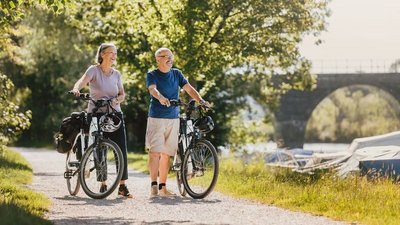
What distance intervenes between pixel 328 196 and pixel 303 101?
57073mm

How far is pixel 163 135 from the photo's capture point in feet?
31.8

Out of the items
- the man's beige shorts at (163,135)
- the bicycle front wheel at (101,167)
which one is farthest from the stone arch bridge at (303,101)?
the bicycle front wheel at (101,167)

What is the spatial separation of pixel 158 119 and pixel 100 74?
816mm

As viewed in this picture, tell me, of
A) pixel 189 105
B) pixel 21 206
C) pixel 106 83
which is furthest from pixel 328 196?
pixel 21 206

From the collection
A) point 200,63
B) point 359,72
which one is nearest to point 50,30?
point 200,63

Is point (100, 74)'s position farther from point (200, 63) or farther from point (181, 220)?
point (200, 63)

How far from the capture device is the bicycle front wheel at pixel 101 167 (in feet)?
30.0

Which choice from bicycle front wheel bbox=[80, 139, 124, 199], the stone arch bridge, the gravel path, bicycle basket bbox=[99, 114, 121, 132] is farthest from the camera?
the stone arch bridge

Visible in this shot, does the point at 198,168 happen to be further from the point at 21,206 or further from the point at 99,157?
the point at 21,206

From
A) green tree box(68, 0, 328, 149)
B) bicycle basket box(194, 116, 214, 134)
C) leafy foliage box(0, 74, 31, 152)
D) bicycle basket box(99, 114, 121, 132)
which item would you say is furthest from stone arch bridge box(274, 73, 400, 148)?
bicycle basket box(99, 114, 121, 132)

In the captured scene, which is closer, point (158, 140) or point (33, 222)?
point (33, 222)

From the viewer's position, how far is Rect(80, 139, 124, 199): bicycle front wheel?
9.16 m

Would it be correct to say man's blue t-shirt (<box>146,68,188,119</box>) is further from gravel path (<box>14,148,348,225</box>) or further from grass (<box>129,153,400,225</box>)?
grass (<box>129,153,400,225</box>)

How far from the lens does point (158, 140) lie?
968 cm
